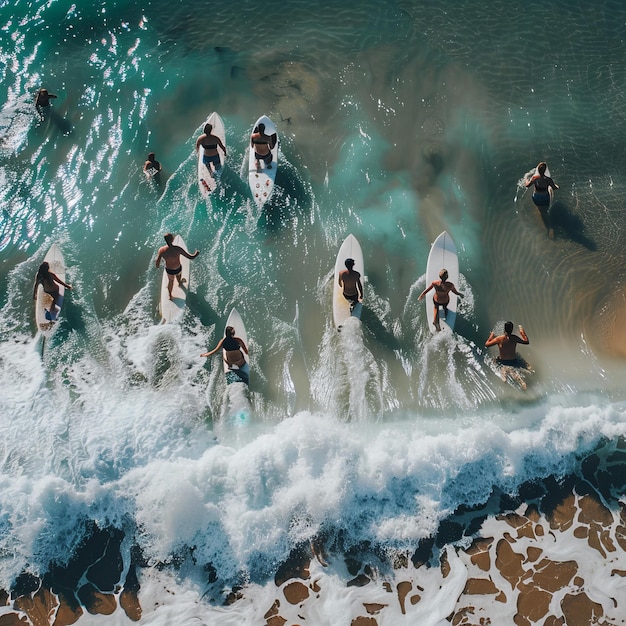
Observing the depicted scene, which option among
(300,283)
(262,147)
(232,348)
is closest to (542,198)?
(300,283)

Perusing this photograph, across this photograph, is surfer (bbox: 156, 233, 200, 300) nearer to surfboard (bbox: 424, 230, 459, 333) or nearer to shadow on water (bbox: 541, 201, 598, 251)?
surfboard (bbox: 424, 230, 459, 333)

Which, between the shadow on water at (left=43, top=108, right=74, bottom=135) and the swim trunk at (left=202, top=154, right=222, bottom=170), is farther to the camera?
the shadow on water at (left=43, top=108, right=74, bottom=135)

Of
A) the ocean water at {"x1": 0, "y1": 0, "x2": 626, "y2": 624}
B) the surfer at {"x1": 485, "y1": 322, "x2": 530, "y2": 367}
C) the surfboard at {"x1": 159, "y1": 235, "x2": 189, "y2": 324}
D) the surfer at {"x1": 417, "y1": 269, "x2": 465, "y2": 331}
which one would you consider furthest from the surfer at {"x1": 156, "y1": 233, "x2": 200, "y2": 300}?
the surfer at {"x1": 485, "y1": 322, "x2": 530, "y2": 367}

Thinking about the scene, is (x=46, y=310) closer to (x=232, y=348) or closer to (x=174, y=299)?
(x=174, y=299)

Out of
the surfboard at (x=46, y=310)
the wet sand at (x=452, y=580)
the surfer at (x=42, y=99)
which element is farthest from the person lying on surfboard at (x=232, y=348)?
the surfer at (x=42, y=99)

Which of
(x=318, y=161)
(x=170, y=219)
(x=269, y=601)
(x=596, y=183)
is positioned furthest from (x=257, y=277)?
(x=596, y=183)

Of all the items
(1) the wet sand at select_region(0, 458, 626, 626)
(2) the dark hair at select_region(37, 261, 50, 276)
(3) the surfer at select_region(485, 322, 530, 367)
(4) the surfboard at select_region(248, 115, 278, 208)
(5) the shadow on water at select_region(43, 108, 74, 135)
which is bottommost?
(1) the wet sand at select_region(0, 458, 626, 626)
